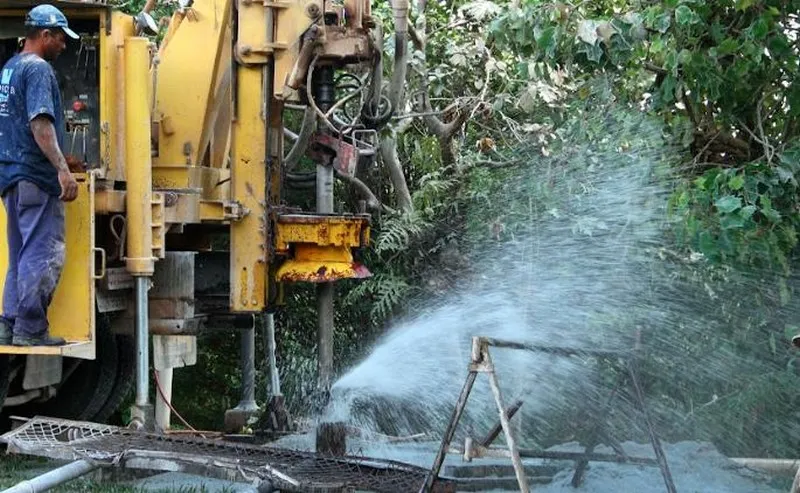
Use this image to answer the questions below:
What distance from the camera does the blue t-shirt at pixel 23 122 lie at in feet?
20.6

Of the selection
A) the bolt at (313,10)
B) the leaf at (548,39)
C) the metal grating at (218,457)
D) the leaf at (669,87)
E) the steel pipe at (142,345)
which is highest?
the bolt at (313,10)

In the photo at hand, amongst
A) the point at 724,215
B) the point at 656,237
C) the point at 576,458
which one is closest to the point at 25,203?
the point at 576,458

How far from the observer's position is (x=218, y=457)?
6102 millimetres

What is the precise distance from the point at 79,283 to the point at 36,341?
0.40 metres

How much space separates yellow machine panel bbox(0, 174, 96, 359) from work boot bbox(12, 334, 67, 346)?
11 centimetres

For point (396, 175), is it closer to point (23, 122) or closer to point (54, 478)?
point (23, 122)

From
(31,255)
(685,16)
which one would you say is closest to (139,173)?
(31,255)

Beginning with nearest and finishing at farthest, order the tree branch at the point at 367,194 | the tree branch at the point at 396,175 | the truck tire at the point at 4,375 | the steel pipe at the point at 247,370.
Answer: the truck tire at the point at 4,375 → the steel pipe at the point at 247,370 → the tree branch at the point at 396,175 → the tree branch at the point at 367,194

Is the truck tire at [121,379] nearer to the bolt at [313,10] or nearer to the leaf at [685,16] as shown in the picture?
the bolt at [313,10]

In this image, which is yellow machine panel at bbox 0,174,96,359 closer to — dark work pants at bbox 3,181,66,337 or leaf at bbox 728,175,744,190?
dark work pants at bbox 3,181,66,337

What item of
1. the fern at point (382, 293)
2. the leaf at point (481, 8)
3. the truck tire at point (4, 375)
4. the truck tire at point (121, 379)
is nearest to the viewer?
the truck tire at point (4, 375)

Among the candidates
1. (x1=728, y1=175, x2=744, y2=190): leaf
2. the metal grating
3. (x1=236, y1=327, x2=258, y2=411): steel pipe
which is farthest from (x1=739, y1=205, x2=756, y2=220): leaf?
(x1=236, y1=327, x2=258, y2=411): steel pipe

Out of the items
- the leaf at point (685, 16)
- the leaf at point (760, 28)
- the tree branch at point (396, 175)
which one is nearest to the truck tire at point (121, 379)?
the tree branch at point (396, 175)

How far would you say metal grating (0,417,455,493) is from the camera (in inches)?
227
